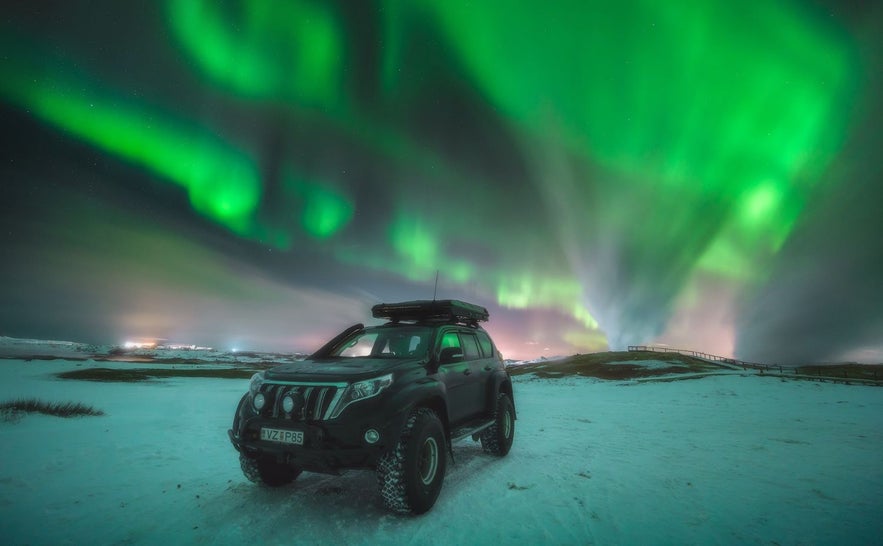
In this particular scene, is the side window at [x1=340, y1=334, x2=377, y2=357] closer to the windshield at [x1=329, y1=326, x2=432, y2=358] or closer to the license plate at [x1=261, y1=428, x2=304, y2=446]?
the windshield at [x1=329, y1=326, x2=432, y2=358]

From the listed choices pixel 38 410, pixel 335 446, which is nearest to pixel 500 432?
pixel 335 446

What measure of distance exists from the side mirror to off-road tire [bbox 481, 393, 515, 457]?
1612 millimetres

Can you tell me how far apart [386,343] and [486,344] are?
7.51 ft

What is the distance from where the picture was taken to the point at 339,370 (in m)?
4.65

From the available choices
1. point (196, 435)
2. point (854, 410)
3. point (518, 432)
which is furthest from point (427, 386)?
point (854, 410)

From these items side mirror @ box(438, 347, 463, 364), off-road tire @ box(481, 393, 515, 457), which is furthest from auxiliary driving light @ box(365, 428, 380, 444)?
off-road tire @ box(481, 393, 515, 457)

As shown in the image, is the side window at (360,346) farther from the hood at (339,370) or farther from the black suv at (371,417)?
the hood at (339,370)

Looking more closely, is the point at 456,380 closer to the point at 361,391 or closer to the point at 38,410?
the point at 361,391

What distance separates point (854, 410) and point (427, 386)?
18390 millimetres

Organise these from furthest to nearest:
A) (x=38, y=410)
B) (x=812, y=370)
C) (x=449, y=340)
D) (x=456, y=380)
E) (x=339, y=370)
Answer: (x=812, y=370) → (x=38, y=410) → (x=449, y=340) → (x=456, y=380) → (x=339, y=370)

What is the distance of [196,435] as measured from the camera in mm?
9422

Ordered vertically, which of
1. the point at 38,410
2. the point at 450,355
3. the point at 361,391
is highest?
the point at 450,355

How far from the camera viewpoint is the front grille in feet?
14.0

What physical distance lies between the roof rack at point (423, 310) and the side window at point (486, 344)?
0.84 m
